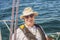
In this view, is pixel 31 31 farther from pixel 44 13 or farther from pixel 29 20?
pixel 44 13

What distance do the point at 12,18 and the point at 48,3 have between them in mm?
409

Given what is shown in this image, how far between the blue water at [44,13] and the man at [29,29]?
0.05m

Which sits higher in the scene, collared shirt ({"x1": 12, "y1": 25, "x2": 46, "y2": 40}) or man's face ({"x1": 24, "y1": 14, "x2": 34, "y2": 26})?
man's face ({"x1": 24, "y1": 14, "x2": 34, "y2": 26})

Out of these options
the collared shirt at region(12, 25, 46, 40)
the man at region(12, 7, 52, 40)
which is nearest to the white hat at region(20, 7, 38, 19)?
the man at region(12, 7, 52, 40)

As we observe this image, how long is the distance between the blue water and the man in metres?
0.05

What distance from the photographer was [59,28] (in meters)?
1.92

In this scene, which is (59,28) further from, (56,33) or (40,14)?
(40,14)

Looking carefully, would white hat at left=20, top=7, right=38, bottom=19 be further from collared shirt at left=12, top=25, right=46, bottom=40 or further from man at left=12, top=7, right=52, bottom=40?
collared shirt at left=12, top=25, right=46, bottom=40

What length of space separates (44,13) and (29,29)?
23 cm

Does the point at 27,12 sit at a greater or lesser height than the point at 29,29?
greater

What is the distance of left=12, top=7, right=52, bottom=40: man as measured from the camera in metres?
1.91

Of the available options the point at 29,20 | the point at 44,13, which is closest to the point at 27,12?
the point at 29,20

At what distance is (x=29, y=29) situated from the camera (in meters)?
1.94

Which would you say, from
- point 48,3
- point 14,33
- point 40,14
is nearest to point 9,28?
point 14,33
